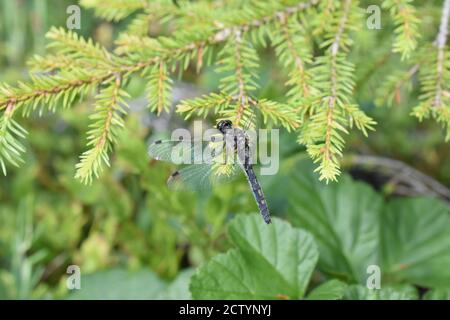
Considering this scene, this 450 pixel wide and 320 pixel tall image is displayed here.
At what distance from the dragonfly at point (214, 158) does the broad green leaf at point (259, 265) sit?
15cm

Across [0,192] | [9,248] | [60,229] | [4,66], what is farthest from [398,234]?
[4,66]

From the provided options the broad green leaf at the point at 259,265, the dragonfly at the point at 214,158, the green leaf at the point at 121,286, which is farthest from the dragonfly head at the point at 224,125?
the green leaf at the point at 121,286

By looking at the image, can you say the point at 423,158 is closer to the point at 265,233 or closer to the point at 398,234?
the point at 398,234

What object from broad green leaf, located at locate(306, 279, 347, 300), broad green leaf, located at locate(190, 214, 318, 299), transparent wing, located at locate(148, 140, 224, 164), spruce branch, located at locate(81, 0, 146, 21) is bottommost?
broad green leaf, located at locate(306, 279, 347, 300)

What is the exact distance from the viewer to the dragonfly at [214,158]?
108 cm

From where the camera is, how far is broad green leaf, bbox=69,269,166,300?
5.18 feet

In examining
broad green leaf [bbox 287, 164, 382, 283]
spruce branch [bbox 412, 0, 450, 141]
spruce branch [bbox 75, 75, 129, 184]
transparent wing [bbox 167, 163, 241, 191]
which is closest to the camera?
spruce branch [bbox 75, 75, 129, 184]

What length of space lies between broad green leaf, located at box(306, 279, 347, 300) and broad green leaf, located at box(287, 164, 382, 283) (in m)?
0.27

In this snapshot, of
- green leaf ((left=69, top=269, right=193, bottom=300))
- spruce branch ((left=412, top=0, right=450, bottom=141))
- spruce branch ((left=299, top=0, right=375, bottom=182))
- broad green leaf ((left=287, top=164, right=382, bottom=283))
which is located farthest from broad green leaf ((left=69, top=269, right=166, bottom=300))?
spruce branch ((left=412, top=0, right=450, bottom=141))

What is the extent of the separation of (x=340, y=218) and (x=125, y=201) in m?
0.78

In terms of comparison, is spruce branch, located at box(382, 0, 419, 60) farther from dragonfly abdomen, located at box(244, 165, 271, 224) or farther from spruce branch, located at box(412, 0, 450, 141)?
dragonfly abdomen, located at box(244, 165, 271, 224)

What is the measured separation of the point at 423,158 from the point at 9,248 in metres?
1.91

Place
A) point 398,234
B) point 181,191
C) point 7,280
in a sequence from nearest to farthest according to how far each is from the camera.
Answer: point 181,191
point 398,234
point 7,280

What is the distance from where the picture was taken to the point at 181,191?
1554 mm
